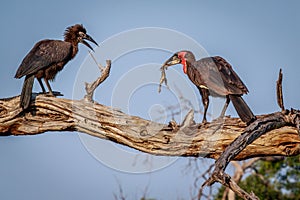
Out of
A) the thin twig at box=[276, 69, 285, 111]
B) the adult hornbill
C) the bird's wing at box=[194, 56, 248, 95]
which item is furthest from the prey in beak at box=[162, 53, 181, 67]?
the thin twig at box=[276, 69, 285, 111]

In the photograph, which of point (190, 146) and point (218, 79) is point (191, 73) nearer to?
point (218, 79)

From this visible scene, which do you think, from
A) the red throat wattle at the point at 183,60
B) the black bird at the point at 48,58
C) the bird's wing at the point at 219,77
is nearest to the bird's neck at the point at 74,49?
the black bird at the point at 48,58

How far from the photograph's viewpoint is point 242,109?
5789 millimetres

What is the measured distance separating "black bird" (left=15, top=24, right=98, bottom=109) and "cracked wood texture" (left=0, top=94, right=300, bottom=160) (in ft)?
0.65

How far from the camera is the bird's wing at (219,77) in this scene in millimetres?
6059

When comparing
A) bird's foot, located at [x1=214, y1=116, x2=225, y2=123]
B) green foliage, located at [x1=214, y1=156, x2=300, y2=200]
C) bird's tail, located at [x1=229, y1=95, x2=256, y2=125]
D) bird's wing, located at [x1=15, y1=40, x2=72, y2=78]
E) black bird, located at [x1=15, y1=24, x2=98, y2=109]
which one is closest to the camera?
bird's tail, located at [x1=229, y1=95, x2=256, y2=125]

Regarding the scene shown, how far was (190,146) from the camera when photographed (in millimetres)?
5742

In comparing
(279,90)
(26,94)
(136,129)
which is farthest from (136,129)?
(279,90)

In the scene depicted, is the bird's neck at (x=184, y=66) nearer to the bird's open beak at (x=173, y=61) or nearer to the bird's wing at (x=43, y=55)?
the bird's open beak at (x=173, y=61)

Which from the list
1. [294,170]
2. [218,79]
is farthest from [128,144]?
[294,170]

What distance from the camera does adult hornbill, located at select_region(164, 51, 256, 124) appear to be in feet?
19.6

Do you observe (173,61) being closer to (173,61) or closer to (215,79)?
(173,61)

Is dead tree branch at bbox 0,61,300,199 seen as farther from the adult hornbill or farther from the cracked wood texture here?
the adult hornbill

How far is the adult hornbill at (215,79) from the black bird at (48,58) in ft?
4.30
